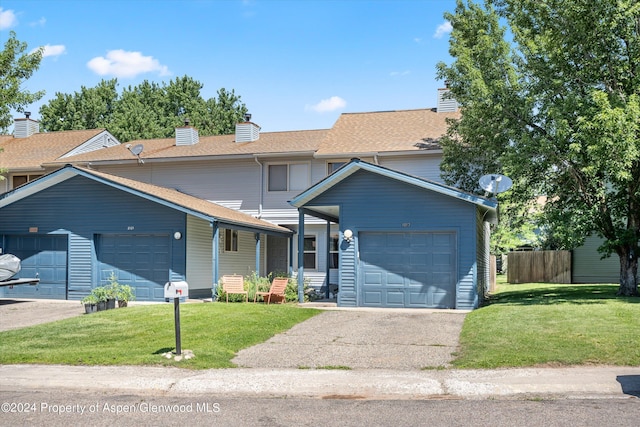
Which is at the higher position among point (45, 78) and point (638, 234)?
point (45, 78)

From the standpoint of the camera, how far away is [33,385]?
8625mm

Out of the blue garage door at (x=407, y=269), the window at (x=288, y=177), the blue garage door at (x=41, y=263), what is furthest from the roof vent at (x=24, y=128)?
the blue garage door at (x=407, y=269)

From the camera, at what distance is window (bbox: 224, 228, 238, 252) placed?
76.8 feet

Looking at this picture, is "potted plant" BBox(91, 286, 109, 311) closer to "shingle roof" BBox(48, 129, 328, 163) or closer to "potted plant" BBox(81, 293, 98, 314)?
"potted plant" BBox(81, 293, 98, 314)

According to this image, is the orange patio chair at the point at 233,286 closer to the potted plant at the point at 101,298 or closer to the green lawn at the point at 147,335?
the green lawn at the point at 147,335

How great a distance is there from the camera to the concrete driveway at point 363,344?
9.90 metres

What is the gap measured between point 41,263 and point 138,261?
3633mm

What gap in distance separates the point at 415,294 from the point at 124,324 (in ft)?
26.6

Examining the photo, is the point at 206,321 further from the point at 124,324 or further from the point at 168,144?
the point at 168,144

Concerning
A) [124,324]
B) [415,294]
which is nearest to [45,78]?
[124,324]

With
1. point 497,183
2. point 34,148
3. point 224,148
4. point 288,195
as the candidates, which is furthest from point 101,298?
point 34,148

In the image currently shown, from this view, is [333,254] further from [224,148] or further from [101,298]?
[101,298]

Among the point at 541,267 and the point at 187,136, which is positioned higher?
the point at 187,136

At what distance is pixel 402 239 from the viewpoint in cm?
1828
